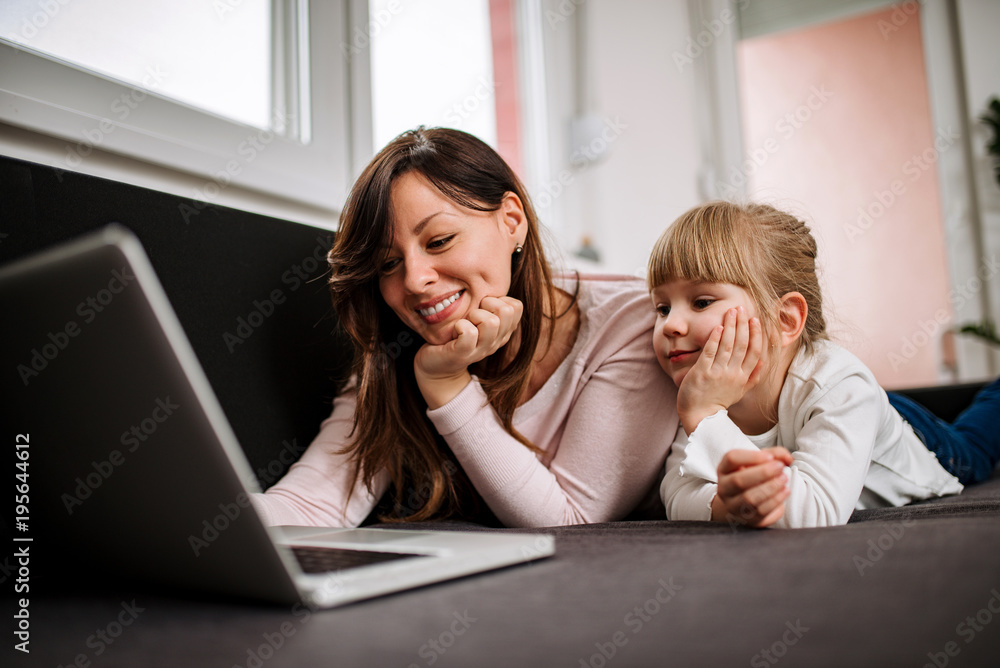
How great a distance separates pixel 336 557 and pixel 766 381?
723mm

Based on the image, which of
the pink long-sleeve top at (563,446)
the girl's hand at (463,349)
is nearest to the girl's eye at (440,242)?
the girl's hand at (463,349)

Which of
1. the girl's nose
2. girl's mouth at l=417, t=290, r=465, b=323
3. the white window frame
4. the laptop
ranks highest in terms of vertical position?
the white window frame

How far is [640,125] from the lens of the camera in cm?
320

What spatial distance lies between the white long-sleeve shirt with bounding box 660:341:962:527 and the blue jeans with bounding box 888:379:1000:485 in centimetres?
24

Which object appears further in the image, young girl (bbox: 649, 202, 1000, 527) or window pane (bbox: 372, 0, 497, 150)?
window pane (bbox: 372, 0, 497, 150)

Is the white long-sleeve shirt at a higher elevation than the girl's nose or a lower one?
lower

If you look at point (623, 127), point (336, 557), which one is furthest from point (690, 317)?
point (623, 127)

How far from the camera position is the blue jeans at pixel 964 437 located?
4.43 feet

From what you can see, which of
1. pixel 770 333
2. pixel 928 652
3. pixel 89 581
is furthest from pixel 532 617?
pixel 770 333

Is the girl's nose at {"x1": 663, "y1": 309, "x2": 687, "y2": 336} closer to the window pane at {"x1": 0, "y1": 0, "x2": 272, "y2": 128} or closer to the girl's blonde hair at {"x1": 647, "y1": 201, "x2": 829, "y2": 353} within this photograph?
the girl's blonde hair at {"x1": 647, "y1": 201, "x2": 829, "y2": 353}

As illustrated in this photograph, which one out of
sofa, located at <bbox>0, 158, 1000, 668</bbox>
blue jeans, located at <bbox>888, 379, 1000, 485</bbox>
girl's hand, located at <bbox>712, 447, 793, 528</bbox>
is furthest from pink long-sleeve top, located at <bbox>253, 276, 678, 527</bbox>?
blue jeans, located at <bbox>888, 379, 1000, 485</bbox>

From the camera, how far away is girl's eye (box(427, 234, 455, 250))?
1067 millimetres

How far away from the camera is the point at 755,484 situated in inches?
27.2

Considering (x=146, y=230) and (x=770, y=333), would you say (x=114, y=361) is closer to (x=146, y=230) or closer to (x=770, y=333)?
(x=146, y=230)
